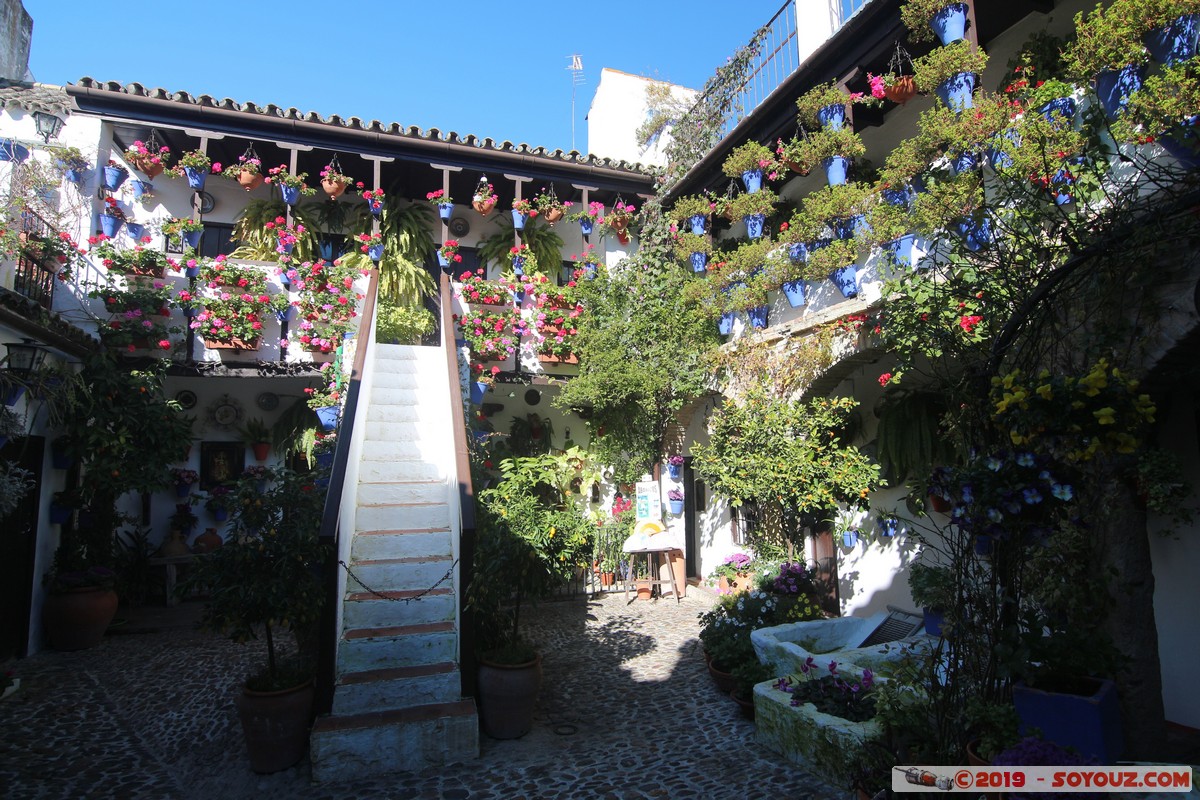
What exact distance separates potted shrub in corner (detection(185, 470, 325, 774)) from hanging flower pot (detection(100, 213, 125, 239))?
278 inches

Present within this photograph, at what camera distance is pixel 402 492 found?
6.89 metres

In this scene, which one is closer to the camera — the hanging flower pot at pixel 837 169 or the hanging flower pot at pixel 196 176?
the hanging flower pot at pixel 837 169

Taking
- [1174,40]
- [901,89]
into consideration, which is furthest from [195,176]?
[1174,40]

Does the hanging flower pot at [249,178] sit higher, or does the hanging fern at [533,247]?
the hanging flower pot at [249,178]

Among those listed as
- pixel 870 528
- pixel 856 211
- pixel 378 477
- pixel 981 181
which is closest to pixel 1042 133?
pixel 981 181

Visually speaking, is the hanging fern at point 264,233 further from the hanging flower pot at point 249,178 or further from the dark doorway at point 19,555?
the dark doorway at point 19,555

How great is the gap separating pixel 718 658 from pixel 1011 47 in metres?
6.42

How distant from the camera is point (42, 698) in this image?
6078 millimetres

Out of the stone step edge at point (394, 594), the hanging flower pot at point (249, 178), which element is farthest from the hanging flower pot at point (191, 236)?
the stone step edge at point (394, 594)

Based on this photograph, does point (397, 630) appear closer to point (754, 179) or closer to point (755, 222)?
point (755, 222)

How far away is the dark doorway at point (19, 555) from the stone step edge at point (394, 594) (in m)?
4.20

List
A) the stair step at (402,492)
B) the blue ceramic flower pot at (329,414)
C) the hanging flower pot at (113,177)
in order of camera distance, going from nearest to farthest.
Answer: the stair step at (402,492) < the blue ceramic flower pot at (329,414) < the hanging flower pot at (113,177)

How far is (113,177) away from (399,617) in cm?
829

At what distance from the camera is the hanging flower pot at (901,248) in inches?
238
